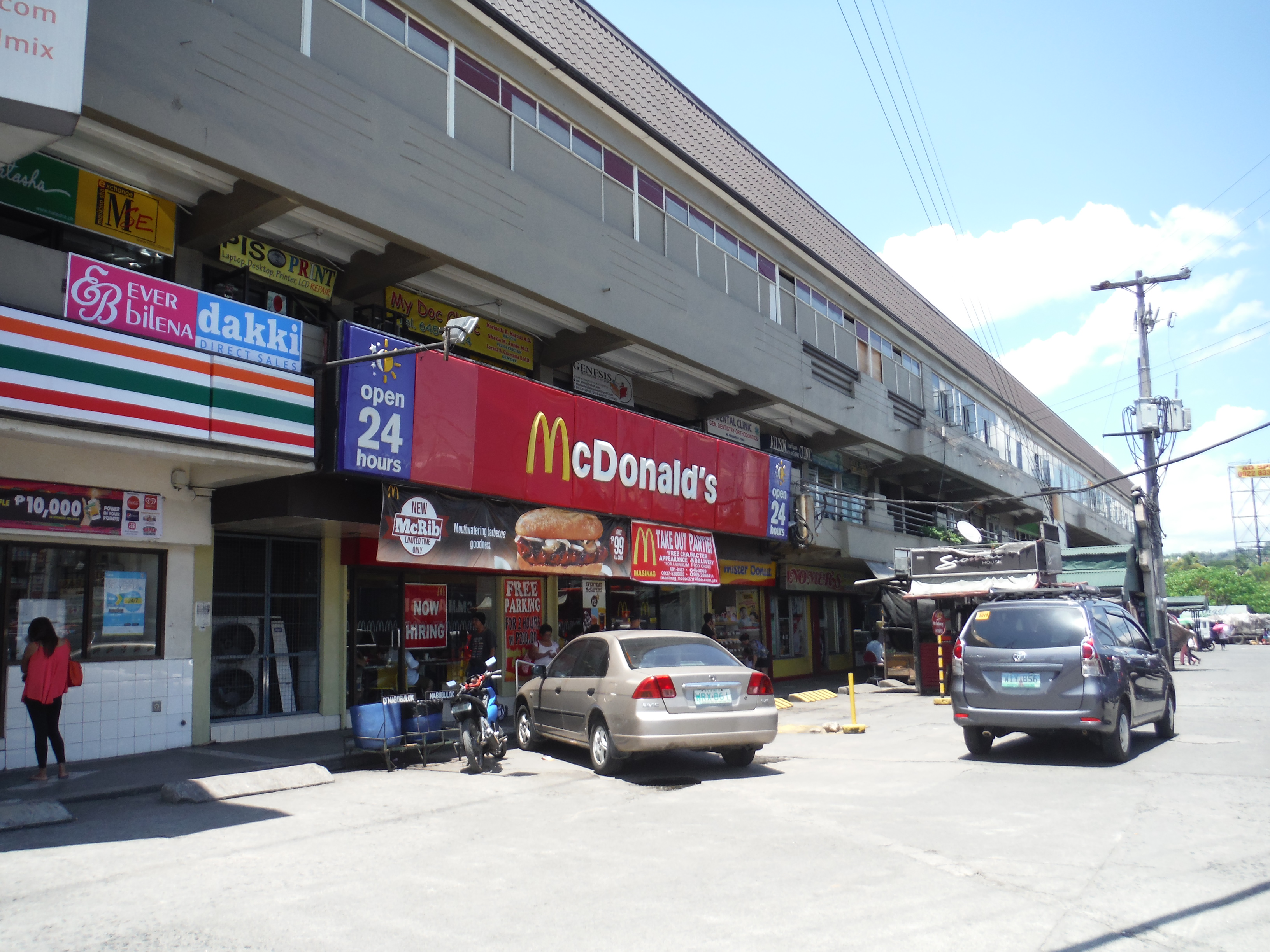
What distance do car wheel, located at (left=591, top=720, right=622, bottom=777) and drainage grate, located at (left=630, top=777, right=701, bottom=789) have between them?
0.90 ft

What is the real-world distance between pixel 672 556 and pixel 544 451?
469 cm

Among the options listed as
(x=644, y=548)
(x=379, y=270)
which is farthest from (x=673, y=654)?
(x=644, y=548)

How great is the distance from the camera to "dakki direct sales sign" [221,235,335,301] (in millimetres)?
12594

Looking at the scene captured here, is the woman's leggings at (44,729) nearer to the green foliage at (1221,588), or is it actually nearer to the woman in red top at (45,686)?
the woman in red top at (45,686)

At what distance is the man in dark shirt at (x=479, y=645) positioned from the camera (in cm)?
1245

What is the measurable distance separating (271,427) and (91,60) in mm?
4079

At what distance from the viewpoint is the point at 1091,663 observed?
9.76 m

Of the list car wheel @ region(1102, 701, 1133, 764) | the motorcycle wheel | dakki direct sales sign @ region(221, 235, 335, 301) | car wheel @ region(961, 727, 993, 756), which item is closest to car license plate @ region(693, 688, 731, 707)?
the motorcycle wheel

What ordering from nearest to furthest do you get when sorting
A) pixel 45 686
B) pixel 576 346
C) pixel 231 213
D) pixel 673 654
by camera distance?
pixel 45 686 < pixel 673 654 < pixel 231 213 < pixel 576 346

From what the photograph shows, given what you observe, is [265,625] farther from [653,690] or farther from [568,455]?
[653,690]

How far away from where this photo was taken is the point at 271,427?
10.9m

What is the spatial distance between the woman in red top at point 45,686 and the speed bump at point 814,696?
1376 centimetres

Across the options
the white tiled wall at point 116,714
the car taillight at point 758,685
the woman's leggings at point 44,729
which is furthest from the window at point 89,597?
the car taillight at point 758,685

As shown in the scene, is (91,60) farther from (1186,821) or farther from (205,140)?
(1186,821)
